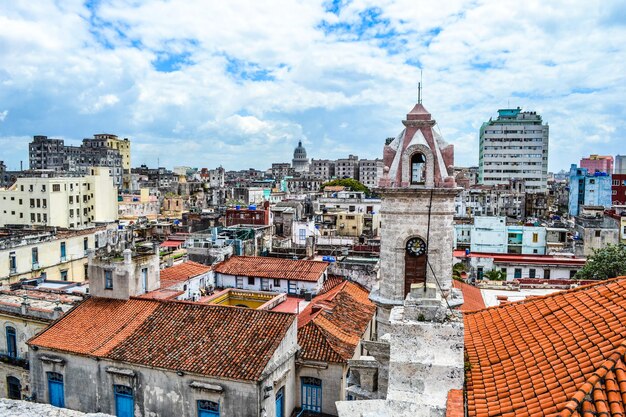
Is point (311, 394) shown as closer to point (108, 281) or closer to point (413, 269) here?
point (413, 269)

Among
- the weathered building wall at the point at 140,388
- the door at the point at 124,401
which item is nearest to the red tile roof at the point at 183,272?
the weathered building wall at the point at 140,388

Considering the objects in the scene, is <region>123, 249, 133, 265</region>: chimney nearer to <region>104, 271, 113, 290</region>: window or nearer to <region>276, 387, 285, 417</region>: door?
<region>104, 271, 113, 290</region>: window

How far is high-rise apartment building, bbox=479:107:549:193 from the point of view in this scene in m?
135

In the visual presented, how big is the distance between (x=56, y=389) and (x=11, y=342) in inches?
262

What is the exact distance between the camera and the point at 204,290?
32000mm

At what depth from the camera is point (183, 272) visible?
31656mm

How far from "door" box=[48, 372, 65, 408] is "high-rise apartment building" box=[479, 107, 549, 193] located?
132293 mm

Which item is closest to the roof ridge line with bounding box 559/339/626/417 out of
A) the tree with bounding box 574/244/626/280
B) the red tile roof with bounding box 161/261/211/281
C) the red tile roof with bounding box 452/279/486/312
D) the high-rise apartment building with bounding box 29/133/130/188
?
the red tile roof with bounding box 452/279/486/312

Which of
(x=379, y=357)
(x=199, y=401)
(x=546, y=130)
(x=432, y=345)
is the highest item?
(x=546, y=130)

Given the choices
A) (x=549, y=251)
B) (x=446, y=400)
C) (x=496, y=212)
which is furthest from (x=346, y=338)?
(x=496, y=212)

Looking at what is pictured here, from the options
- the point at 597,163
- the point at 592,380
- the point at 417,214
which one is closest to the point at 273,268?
the point at 417,214

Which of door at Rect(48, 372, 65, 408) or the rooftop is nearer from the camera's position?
door at Rect(48, 372, 65, 408)

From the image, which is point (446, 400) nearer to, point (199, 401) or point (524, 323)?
point (524, 323)

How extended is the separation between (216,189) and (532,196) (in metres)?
76.6
